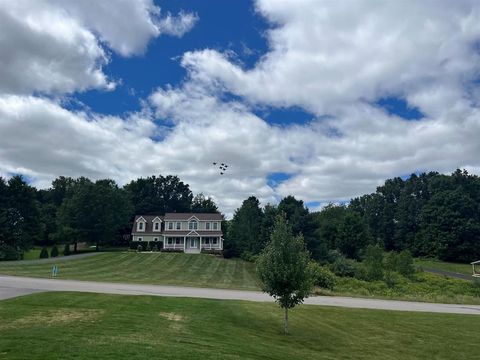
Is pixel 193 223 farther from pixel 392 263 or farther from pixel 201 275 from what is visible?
pixel 392 263

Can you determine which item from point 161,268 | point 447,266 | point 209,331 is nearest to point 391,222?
point 447,266

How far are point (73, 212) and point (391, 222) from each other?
72.7 meters

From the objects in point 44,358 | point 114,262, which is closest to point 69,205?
point 114,262

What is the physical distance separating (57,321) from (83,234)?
183 feet

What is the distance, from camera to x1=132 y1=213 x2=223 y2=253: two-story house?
70312 mm

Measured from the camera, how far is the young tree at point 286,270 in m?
17.5

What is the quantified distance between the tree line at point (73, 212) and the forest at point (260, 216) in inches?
5.2

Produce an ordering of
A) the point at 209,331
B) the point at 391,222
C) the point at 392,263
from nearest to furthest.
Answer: the point at 209,331, the point at 392,263, the point at 391,222

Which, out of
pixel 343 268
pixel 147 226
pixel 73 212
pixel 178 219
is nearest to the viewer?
pixel 343 268

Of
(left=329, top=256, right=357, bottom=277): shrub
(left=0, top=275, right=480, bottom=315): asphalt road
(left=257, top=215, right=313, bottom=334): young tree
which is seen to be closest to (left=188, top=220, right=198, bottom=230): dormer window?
(left=329, top=256, right=357, bottom=277): shrub

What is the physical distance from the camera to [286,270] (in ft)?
57.0

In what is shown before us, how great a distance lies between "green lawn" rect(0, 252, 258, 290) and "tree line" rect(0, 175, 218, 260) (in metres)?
10.0

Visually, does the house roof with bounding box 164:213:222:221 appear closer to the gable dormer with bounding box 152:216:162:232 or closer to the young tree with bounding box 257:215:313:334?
the gable dormer with bounding box 152:216:162:232

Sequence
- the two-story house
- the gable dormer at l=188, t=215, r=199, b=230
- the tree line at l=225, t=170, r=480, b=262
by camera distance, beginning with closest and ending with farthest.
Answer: the tree line at l=225, t=170, r=480, b=262 → the two-story house → the gable dormer at l=188, t=215, r=199, b=230
